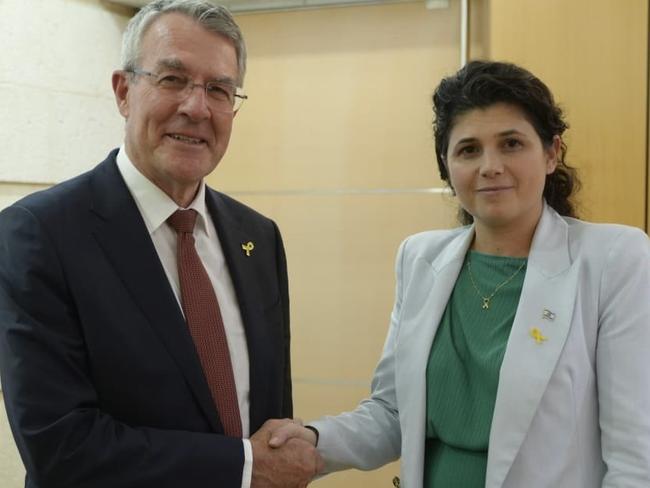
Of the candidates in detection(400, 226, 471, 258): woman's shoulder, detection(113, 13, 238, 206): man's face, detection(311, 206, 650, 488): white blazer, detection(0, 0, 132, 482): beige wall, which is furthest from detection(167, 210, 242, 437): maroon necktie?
detection(0, 0, 132, 482): beige wall

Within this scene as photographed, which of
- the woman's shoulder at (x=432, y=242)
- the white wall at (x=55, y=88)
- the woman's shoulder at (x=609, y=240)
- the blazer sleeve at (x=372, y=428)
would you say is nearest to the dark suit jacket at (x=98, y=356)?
the blazer sleeve at (x=372, y=428)

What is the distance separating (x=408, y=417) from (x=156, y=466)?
60cm

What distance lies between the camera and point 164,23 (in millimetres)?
1779

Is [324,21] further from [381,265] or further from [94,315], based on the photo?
[94,315]

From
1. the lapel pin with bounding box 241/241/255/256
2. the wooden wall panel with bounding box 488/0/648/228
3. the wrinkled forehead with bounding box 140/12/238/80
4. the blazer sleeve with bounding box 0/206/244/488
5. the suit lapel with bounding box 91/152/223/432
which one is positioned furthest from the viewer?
the wooden wall panel with bounding box 488/0/648/228

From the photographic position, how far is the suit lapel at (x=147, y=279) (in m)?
1.65

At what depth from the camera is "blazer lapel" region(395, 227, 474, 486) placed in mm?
1817

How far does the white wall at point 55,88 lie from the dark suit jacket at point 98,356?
1.71 meters

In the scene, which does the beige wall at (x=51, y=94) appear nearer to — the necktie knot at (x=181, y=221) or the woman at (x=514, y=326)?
the necktie knot at (x=181, y=221)

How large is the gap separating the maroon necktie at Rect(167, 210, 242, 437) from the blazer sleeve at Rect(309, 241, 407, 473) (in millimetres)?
348

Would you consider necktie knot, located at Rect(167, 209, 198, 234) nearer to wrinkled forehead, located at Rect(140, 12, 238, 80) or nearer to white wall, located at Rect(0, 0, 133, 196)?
wrinkled forehead, located at Rect(140, 12, 238, 80)


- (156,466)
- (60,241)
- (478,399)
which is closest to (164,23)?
(60,241)

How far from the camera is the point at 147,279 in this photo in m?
1.67

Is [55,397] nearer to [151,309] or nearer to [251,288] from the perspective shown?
[151,309]
